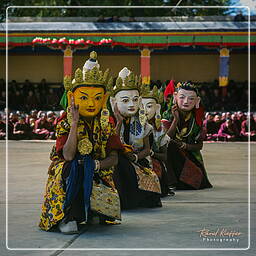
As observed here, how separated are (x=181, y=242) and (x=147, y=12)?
107ft

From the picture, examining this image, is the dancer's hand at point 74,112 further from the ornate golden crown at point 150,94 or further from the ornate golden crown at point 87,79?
the ornate golden crown at point 150,94

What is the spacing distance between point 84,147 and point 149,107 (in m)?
2.59

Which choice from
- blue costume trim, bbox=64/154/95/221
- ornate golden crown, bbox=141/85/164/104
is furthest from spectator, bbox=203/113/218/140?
blue costume trim, bbox=64/154/95/221

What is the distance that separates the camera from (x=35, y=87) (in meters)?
28.7

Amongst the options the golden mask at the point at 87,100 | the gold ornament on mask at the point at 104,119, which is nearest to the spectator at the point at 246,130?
the gold ornament on mask at the point at 104,119

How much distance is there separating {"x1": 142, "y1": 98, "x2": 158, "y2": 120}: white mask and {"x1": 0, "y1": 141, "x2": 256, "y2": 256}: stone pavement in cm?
96

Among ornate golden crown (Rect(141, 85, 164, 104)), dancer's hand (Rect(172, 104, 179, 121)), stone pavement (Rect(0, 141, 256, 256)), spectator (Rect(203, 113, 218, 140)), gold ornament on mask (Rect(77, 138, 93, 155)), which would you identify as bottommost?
stone pavement (Rect(0, 141, 256, 256))

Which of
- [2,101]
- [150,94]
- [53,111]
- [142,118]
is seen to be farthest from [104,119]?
[2,101]

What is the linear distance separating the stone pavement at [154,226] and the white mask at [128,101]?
39.7 inches

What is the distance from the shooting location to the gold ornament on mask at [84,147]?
5.88 m

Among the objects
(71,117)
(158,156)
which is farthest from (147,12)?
(71,117)

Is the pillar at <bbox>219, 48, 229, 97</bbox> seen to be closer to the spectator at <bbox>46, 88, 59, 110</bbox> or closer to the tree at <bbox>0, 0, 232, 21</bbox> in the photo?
the spectator at <bbox>46, 88, 59, 110</bbox>

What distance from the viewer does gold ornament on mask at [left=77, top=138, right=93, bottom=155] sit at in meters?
5.88

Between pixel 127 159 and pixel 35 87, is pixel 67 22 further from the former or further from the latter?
pixel 127 159
